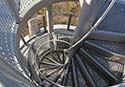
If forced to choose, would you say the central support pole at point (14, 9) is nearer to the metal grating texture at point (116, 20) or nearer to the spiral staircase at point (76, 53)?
the spiral staircase at point (76, 53)

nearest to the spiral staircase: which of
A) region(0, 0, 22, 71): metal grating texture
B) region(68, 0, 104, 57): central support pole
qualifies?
region(0, 0, 22, 71): metal grating texture

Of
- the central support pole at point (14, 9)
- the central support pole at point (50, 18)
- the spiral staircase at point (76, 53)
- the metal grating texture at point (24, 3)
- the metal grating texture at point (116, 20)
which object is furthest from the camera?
the central support pole at point (50, 18)

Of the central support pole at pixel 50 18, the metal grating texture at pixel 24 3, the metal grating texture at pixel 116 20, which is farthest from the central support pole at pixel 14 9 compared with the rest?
the metal grating texture at pixel 116 20

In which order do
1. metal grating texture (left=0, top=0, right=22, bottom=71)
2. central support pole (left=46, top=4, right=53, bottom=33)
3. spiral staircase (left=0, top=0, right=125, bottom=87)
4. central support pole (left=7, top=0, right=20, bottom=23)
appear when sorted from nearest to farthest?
metal grating texture (left=0, top=0, right=22, bottom=71), central support pole (left=7, top=0, right=20, bottom=23), spiral staircase (left=0, top=0, right=125, bottom=87), central support pole (left=46, top=4, right=53, bottom=33)

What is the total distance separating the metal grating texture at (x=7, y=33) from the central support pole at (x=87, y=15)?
1352 millimetres

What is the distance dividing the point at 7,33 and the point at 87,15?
5.27ft

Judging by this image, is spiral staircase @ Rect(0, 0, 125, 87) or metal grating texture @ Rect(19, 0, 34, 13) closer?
spiral staircase @ Rect(0, 0, 125, 87)

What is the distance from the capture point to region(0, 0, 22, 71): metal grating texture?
5.43 metres

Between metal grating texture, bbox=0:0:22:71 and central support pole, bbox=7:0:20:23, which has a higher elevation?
central support pole, bbox=7:0:20:23

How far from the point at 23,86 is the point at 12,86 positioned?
1.27ft

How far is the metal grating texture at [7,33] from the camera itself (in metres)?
5.43

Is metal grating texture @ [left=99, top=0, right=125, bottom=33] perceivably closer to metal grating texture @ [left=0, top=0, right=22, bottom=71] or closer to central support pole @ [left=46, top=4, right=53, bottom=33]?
central support pole @ [left=46, top=4, right=53, bottom=33]

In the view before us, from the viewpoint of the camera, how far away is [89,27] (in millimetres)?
6109

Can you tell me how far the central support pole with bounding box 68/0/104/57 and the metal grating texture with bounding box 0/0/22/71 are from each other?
135 centimetres
